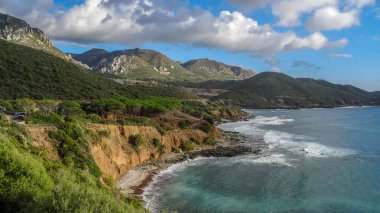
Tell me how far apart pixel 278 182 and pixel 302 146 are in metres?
28.1

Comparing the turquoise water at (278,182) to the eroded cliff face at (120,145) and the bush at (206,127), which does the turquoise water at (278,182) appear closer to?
the eroded cliff face at (120,145)

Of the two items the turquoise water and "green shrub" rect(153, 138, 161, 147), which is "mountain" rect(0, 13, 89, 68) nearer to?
"green shrub" rect(153, 138, 161, 147)

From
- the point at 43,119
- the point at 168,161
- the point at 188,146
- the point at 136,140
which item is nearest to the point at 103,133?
the point at 136,140

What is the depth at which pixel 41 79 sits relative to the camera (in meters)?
86.0

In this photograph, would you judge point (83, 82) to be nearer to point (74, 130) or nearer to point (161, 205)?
point (74, 130)

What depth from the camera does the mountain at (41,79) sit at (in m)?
77.6

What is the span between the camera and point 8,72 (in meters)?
81.6

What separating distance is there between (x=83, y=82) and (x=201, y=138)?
42.9 meters

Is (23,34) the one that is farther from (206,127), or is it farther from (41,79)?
(206,127)

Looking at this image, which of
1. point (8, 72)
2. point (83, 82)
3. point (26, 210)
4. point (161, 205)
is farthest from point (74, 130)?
point (83, 82)

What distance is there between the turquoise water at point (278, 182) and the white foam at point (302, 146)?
0.17 metres

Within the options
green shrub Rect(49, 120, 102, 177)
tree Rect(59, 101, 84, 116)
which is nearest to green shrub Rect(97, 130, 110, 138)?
green shrub Rect(49, 120, 102, 177)

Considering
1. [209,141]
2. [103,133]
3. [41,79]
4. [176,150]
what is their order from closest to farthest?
1. [103,133]
2. [176,150]
3. [209,141]
4. [41,79]

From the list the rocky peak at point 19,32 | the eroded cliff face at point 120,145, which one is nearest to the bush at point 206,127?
the eroded cliff face at point 120,145
